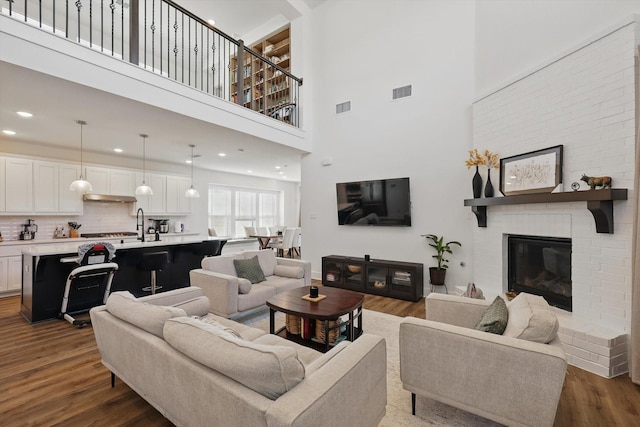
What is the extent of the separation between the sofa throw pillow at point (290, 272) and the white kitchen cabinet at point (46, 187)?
4.51 m

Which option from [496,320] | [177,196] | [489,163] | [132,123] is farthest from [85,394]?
[177,196]

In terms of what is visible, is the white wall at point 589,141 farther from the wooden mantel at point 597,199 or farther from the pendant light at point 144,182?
the pendant light at point 144,182

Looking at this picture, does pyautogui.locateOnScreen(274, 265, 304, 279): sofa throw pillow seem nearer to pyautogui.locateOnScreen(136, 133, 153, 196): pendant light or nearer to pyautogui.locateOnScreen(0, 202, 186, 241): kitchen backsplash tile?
pyautogui.locateOnScreen(136, 133, 153, 196): pendant light

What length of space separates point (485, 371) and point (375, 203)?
3.78 meters

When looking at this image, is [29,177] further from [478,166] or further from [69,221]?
[478,166]

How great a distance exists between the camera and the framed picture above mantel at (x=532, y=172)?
303 centimetres

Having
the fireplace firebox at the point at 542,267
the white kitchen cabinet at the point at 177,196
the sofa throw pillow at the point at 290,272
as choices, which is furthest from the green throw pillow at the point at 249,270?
the white kitchen cabinet at the point at 177,196

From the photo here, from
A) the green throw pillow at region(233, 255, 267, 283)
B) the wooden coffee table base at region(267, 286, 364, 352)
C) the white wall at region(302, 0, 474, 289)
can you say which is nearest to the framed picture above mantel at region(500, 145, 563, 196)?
the white wall at region(302, 0, 474, 289)

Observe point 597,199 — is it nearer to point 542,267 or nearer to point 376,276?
point 542,267

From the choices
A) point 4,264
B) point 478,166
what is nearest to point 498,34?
point 478,166

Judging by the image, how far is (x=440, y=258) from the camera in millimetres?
4555

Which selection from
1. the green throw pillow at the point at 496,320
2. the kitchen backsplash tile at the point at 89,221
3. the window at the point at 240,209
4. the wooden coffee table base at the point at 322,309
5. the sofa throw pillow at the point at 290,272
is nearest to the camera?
the green throw pillow at the point at 496,320

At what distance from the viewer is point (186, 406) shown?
4.79 ft

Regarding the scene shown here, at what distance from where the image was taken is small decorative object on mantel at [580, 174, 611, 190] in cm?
254
